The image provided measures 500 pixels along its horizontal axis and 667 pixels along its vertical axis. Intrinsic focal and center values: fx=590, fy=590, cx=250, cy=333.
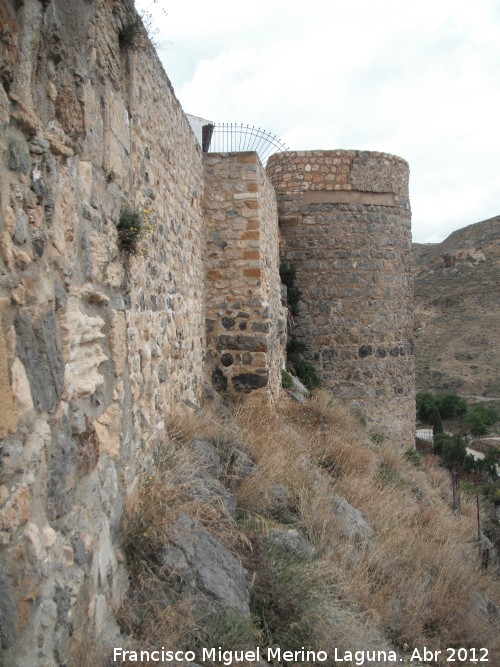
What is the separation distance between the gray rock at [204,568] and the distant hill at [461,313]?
877 inches

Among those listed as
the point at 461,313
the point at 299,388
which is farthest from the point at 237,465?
the point at 461,313

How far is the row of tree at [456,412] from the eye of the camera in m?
20.1

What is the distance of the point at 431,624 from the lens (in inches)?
146

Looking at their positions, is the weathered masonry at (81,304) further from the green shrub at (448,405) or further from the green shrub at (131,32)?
the green shrub at (448,405)

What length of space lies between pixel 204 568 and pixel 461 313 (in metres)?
30.0

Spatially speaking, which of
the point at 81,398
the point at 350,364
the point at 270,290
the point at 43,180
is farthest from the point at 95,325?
the point at 350,364

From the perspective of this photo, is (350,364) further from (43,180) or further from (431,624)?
(43,180)

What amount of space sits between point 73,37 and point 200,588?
2486mm

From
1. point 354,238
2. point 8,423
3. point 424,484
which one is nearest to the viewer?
point 8,423

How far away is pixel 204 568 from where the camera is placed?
2.89m

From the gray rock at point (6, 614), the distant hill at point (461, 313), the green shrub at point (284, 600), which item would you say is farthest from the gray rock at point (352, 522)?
the distant hill at point (461, 313)

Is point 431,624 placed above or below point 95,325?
below

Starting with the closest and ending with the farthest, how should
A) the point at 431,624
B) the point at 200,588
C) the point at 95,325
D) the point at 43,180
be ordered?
the point at 43,180 < the point at 95,325 < the point at 200,588 < the point at 431,624

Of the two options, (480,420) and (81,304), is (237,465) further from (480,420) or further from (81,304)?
(480,420)
